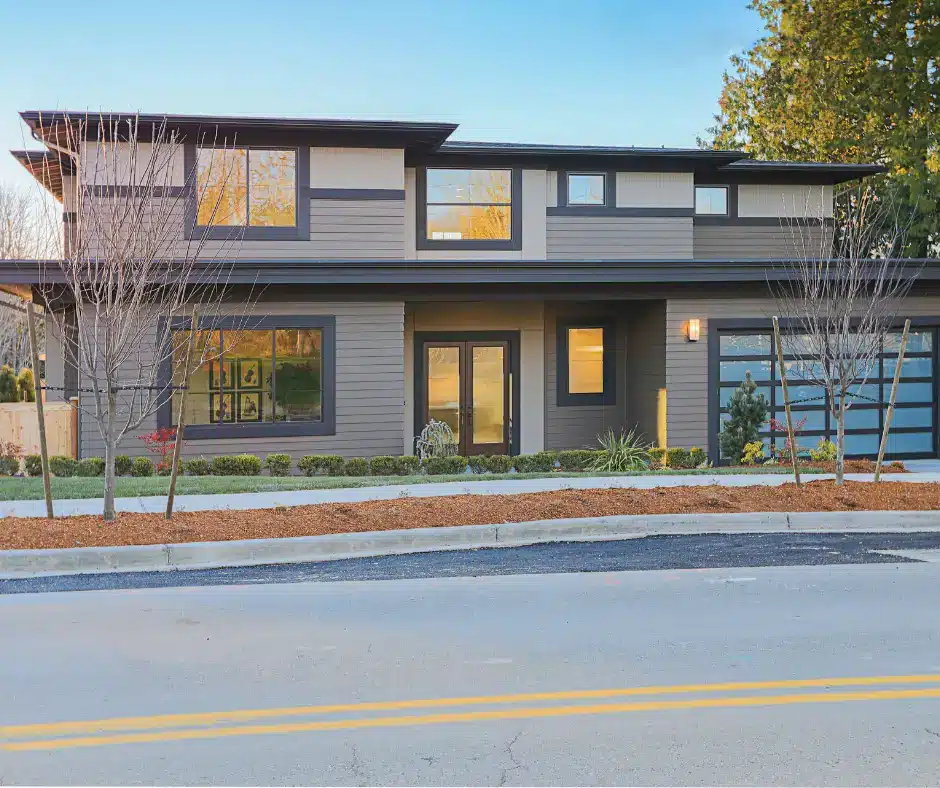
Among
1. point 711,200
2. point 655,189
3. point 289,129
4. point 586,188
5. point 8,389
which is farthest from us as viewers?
point 8,389

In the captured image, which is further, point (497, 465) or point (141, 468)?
point (497, 465)

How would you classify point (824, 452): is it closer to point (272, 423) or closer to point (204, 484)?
point (272, 423)

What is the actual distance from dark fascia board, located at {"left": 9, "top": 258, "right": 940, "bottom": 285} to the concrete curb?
25.4ft

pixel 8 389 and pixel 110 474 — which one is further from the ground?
pixel 8 389

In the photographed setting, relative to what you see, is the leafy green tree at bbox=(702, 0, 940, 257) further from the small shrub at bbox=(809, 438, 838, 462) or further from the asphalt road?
the asphalt road

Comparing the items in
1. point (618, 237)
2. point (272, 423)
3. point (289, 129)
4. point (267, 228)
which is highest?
point (289, 129)

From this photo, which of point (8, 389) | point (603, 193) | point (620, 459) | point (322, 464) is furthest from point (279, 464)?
point (8, 389)

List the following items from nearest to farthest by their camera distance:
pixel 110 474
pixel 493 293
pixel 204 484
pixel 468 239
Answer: pixel 110 474, pixel 204 484, pixel 493 293, pixel 468 239

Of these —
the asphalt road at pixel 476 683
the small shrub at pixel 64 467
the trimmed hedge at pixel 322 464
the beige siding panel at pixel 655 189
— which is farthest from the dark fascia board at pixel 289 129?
the asphalt road at pixel 476 683

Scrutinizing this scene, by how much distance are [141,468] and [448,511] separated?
23.7 ft

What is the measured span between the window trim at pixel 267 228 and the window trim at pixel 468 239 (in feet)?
7.95

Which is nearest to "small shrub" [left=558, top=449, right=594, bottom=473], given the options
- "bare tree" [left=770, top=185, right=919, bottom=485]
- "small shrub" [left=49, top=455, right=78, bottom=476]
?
"bare tree" [left=770, top=185, right=919, bottom=485]

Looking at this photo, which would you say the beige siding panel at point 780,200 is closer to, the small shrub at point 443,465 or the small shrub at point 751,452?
the small shrub at point 751,452

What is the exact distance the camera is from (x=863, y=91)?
33.1 metres
